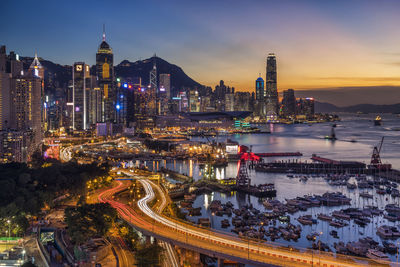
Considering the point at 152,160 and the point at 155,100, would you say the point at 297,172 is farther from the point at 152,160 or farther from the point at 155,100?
the point at 155,100

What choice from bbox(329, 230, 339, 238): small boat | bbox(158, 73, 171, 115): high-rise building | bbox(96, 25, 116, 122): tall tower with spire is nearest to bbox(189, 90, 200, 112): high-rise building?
bbox(158, 73, 171, 115): high-rise building

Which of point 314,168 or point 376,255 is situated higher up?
point 314,168

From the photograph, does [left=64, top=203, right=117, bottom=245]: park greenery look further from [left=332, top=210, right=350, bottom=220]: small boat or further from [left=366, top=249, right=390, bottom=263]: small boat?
[left=332, top=210, right=350, bottom=220]: small boat

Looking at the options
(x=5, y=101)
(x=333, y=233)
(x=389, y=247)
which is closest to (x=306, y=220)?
(x=333, y=233)

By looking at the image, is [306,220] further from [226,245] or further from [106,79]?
[106,79]

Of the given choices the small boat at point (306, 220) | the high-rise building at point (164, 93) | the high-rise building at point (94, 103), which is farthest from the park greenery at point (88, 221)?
the high-rise building at point (164, 93)

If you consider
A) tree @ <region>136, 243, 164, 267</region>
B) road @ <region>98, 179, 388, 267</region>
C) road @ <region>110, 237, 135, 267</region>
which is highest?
road @ <region>98, 179, 388, 267</region>
